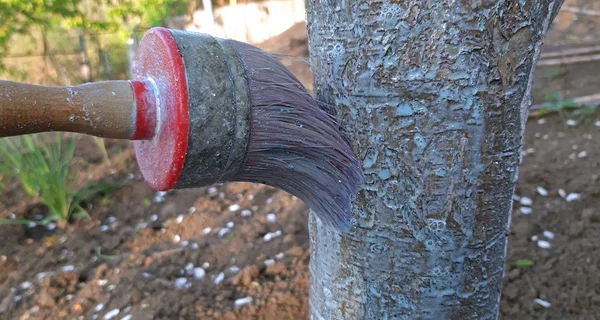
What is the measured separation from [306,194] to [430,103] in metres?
0.25

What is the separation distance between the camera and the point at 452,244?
72cm

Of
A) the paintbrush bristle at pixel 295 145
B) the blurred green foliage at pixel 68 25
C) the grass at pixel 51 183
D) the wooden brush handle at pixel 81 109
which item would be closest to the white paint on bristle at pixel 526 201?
the paintbrush bristle at pixel 295 145

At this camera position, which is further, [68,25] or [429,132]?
[68,25]

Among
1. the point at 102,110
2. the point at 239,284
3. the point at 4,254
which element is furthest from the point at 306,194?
the point at 4,254

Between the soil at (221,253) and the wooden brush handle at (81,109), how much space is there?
38.8 inches

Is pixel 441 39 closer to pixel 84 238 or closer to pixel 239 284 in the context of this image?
pixel 239 284

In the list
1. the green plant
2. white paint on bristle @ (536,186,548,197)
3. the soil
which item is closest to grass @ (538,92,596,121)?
the green plant

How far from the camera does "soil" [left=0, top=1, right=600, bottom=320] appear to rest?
1.53 m

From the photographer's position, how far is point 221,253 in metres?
1.94

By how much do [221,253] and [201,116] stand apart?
1.40 meters

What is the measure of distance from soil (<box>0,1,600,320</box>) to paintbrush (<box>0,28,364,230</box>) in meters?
0.89

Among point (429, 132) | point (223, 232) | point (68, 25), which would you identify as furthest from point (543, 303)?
point (68, 25)

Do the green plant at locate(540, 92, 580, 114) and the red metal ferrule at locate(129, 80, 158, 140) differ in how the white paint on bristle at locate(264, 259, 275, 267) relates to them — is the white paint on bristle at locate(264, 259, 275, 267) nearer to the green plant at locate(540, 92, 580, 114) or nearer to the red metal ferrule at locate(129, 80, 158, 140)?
the red metal ferrule at locate(129, 80, 158, 140)

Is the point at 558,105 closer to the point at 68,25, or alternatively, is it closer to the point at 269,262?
the point at 269,262
